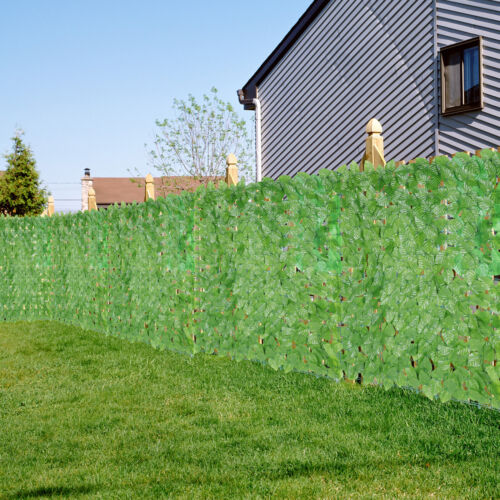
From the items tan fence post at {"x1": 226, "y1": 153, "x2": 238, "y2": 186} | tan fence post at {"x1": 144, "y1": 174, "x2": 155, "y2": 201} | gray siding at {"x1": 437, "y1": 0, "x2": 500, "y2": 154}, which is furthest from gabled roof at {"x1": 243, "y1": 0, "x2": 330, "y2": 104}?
tan fence post at {"x1": 226, "y1": 153, "x2": 238, "y2": 186}

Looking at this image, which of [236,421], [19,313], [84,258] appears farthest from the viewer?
[19,313]

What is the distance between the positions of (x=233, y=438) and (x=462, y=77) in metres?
10.7

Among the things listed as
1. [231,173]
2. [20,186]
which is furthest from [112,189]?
[231,173]

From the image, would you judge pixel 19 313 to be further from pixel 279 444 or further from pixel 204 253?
pixel 279 444

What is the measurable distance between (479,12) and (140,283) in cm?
931

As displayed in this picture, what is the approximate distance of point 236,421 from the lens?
17.9 feet

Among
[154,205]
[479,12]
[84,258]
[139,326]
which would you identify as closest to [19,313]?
[84,258]

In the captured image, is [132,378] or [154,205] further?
[154,205]

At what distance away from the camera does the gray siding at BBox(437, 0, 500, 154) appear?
12.0 meters

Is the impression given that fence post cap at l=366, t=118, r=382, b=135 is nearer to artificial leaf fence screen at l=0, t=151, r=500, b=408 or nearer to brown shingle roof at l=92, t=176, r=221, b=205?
artificial leaf fence screen at l=0, t=151, r=500, b=408

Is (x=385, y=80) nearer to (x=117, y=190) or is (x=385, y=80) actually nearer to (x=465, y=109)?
(x=465, y=109)

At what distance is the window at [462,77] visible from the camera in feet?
40.5

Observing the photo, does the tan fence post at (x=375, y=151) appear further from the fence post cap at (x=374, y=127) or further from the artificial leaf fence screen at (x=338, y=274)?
the artificial leaf fence screen at (x=338, y=274)

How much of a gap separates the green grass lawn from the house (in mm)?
8444
